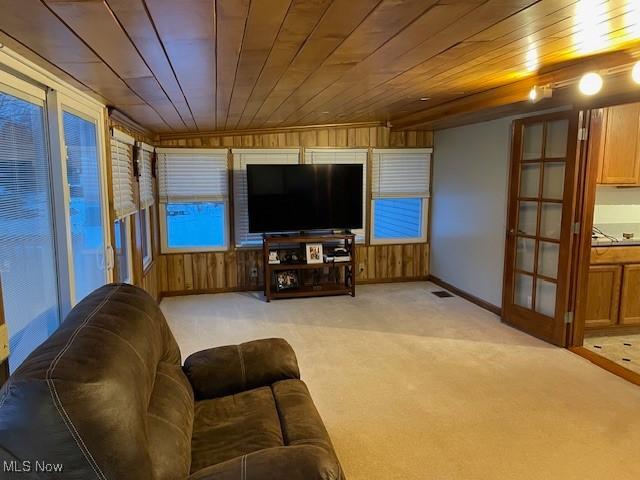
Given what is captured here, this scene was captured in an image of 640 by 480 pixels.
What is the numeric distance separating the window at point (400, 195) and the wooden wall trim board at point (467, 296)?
24.9 inches

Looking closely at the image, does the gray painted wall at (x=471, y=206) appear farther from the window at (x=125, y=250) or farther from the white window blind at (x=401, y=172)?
the window at (x=125, y=250)

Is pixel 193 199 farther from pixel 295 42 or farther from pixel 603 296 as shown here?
pixel 603 296

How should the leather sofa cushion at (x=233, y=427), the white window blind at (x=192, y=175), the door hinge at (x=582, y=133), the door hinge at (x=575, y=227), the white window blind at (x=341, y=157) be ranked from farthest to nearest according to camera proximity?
the white window blind at (x=341, y=157), the white window blind at (x=192, y=175), the door hinge at (x=575, y=227), the door hinge at (x=582, y=133), the leather sofa cushion at (x=233, y=427)

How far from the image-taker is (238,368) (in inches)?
90.2

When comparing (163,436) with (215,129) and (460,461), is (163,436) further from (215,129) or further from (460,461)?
(215,129)

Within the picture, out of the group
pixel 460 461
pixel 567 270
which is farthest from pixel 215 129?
pixel 460 461

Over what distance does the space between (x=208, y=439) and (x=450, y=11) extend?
1.87 m

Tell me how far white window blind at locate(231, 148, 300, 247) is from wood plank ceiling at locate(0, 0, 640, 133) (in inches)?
99.2

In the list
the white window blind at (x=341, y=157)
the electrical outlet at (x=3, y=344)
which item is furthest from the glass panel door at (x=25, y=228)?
the white window blind at (x=341, y=157)

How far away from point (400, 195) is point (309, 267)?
1.73 metres

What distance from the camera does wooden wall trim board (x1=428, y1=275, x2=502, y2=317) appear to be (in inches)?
195

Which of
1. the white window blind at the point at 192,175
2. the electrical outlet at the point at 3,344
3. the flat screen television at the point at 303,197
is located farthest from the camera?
the white window blind at the point at 192,175

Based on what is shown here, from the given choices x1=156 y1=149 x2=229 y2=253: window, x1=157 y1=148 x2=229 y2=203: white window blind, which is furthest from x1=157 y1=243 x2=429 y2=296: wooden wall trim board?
x1=157 y1=148 x2=229 y2=203: white window blind

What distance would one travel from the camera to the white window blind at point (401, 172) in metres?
6.19
